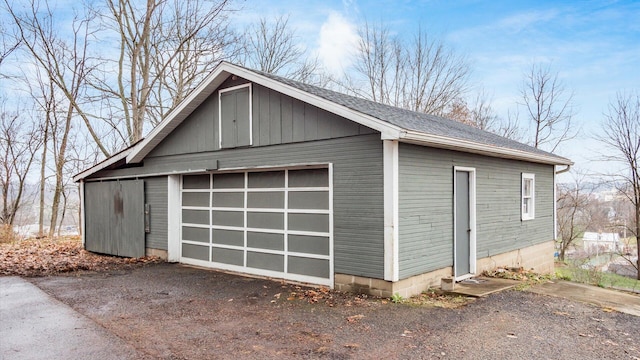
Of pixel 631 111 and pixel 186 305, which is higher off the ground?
pixel 631 111

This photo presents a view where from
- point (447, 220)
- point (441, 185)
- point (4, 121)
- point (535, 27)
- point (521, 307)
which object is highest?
point (535, 27)

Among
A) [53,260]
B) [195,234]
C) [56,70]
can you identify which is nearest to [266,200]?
[195,234]

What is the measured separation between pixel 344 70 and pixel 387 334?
23.0 m

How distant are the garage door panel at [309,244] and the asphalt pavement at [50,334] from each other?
3643mm

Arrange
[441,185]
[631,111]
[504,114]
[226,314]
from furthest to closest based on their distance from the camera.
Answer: [504,114]
[631,111]
[441,185]
[226,314]

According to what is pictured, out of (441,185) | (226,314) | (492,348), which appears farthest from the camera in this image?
(441,185)

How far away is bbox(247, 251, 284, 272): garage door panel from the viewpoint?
8367 millimetres

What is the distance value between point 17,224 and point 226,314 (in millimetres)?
17490

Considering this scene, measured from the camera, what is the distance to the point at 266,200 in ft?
28.5

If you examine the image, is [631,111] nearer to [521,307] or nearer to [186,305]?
[521,307]

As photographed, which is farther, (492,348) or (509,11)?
(509,11)

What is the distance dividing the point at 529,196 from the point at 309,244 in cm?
646

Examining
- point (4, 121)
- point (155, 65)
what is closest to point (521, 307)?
point (155, 65)

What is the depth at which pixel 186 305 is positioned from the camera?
650cm
